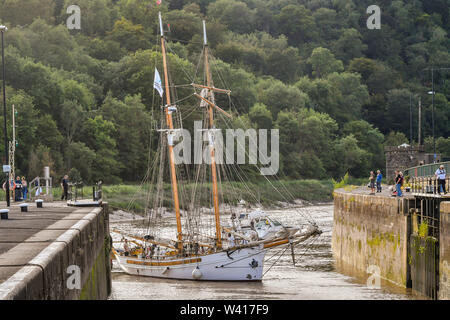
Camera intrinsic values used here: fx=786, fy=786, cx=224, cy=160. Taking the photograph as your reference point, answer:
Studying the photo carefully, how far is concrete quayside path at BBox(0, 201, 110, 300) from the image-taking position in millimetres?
12547

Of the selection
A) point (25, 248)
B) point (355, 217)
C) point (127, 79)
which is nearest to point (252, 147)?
point (127, 79)

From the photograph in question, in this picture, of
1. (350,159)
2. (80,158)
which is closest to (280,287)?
(80,158)

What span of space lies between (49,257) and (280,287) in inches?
Result: 915

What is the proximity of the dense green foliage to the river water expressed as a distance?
24266 millimetres

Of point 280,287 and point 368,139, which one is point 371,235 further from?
point 368,139

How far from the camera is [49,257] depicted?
14.3m

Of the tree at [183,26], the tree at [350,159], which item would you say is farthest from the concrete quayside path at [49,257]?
the tree at [183,26]

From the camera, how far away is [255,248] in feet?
132

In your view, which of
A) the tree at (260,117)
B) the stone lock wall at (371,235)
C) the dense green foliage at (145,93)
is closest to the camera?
the stone lock wall at (371,235)

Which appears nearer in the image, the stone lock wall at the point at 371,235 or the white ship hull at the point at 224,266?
the stone lock wall at the point at 371,235

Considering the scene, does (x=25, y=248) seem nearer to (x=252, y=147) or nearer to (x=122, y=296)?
(x=122, y=296)

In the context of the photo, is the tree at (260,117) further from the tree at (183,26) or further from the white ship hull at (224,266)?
the white ship hull at (224,266)

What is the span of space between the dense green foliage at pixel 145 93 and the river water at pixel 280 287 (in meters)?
24.3

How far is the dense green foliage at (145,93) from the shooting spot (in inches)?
3671
